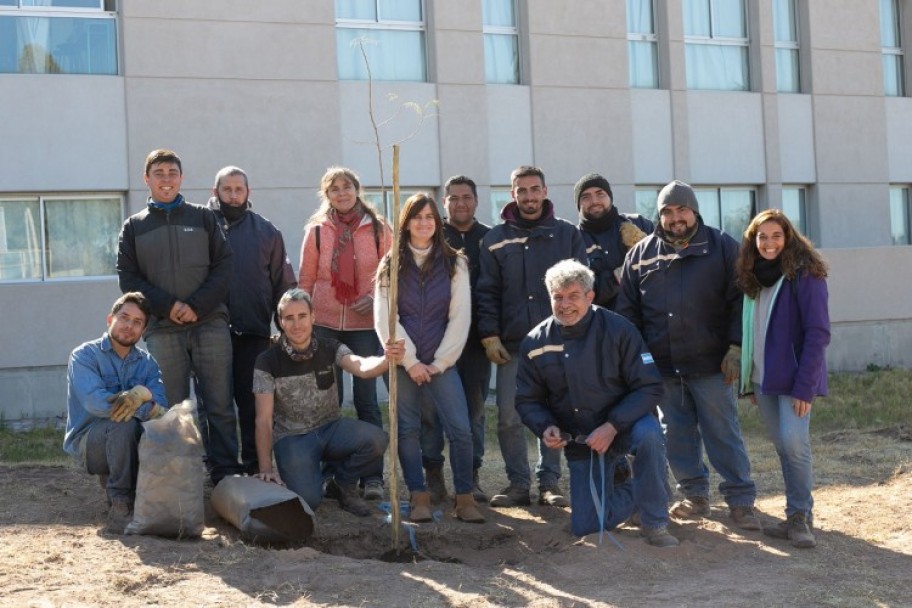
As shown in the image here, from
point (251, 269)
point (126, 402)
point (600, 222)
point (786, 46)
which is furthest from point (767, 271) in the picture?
point (786, 46)

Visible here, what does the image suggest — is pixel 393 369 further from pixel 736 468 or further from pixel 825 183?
pixel 825 183

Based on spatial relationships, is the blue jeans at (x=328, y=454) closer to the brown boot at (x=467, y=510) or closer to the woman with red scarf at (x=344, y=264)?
the woman with red scarf at (x=344, y=264)

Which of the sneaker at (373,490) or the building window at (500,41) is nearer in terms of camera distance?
the sneaker at (373,490)

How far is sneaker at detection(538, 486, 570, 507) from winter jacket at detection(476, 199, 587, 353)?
39.3 inches

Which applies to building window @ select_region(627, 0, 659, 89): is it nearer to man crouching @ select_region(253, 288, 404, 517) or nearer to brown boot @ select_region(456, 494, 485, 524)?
man crouching @ select_region(253, 288, 404, 517)

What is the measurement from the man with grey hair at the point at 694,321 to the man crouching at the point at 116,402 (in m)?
2.91

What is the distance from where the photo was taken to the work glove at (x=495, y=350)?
7.64 meters

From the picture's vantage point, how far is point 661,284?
7074 millimetres

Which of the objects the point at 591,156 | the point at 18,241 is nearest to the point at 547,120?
the point at 591,156

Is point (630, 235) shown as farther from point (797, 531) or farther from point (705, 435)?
point (797, 531)

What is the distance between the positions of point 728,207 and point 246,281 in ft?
32.7

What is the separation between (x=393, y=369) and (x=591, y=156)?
8857mm

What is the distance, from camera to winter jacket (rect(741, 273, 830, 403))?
21.3 feet

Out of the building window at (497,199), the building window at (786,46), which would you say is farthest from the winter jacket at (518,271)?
the building window at (786,46)
